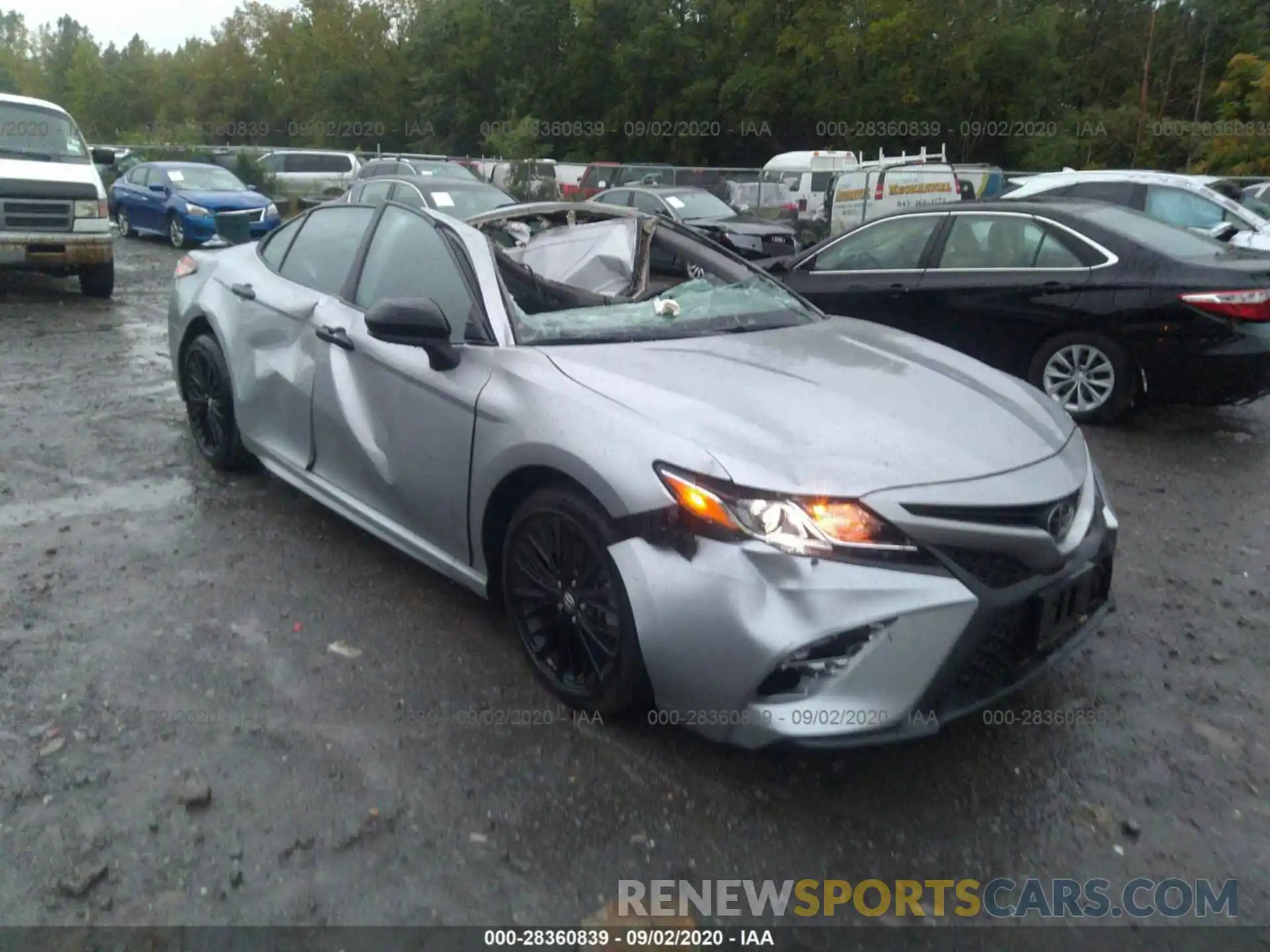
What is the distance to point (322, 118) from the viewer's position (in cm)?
5344

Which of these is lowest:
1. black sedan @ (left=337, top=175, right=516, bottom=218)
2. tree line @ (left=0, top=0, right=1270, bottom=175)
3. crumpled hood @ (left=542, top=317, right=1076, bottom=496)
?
crumpled hood @ (left=542, top=317, right=1076, bottom=496)

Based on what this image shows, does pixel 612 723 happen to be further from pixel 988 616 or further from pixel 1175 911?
pixel 1175 911

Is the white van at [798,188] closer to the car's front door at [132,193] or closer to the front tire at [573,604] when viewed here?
the car's front door at [132,193]

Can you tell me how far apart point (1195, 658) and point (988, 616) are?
5.29 feet

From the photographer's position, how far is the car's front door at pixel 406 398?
12.4 feet

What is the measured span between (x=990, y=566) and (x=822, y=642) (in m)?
0.55

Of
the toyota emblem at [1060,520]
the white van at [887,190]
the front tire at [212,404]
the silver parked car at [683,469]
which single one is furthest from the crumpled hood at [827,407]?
the white van at [887,190]

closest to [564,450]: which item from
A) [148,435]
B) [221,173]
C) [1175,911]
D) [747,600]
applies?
[747,600]

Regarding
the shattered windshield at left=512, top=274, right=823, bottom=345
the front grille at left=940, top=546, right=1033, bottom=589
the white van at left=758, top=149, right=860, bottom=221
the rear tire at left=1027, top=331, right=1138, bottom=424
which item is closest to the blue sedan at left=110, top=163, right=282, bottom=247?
the white van at left=758, top=149, right=860, bottom=221

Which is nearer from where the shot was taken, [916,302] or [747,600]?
[747,600]

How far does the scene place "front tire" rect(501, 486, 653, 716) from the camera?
315 cm

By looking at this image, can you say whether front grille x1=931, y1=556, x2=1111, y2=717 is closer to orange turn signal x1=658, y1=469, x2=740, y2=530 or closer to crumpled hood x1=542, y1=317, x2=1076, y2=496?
crumpled hood x1=542, y1=317, x2=1076, y2=496

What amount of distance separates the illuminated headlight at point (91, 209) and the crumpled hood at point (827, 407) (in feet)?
32.0

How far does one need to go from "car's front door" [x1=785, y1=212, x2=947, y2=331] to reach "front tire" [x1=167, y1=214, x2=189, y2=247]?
13.5 metres
